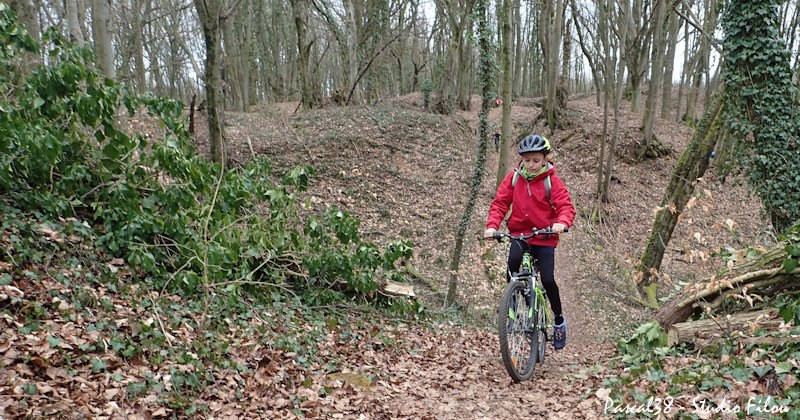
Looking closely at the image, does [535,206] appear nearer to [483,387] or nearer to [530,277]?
[530,277]

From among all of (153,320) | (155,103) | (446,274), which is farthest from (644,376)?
(446,274)

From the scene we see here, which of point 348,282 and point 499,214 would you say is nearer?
point 499,214

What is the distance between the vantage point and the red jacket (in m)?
4.70

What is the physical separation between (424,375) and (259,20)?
95.5 ft

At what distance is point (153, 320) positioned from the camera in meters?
3.83

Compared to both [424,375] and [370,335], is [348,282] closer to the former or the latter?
[370,335]

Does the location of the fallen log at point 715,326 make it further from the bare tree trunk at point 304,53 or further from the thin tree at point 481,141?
the bare tree trunk at point 304,53

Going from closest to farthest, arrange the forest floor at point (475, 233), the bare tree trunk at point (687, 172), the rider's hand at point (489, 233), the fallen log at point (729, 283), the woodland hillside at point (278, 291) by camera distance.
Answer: the woodland hillside at point (278, 291), the fallen log at point (729, 283), the forest floor at point (475, 233), the rider's hand at point (489, 233), the bare tree trunk at point (687, 172)

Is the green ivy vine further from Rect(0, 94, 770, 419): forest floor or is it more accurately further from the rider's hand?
the rider's hand

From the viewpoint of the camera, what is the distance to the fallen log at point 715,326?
3.92m


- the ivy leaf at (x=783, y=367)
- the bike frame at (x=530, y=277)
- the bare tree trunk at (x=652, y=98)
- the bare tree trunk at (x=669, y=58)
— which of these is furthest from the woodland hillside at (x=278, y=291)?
the bare tree trunk at (x=669, y=58)

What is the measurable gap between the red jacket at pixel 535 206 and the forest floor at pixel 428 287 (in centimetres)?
118

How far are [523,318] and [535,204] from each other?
1.20 meters

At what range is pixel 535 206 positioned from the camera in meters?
4.77
